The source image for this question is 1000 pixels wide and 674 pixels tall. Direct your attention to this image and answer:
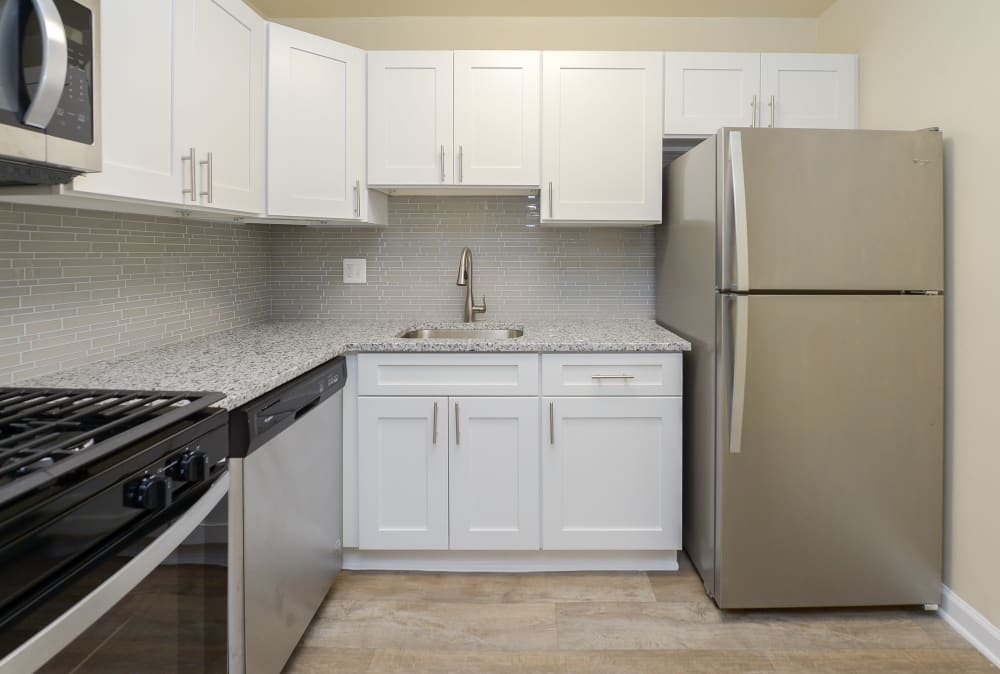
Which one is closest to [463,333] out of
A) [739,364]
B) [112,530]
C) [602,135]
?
[602,135]

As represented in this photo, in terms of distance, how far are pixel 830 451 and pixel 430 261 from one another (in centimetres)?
180

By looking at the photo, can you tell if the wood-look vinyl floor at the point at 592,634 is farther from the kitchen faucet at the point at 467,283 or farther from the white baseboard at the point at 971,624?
the kitchen faucet at the point at 467,283

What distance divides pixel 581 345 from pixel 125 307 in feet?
4.78

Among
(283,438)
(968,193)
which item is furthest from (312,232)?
(968,193)

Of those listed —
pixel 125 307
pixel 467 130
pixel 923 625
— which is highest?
pixel 467 130

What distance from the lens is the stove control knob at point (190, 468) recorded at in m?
1.17

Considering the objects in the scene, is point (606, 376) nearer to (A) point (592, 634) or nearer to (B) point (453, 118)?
(A) point (592, 634)

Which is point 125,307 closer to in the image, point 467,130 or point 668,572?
point 467,130

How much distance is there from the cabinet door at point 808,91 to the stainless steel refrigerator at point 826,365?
2.12 ft

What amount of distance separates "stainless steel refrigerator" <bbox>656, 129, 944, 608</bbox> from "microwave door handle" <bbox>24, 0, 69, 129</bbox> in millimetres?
1688

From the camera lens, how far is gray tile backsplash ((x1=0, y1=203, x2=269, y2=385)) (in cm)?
160

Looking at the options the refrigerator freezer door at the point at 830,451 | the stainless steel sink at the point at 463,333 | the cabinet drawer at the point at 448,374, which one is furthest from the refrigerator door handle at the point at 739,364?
the stainless steel sink at the point at 463,333

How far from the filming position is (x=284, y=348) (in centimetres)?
217

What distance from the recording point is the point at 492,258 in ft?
9.94
